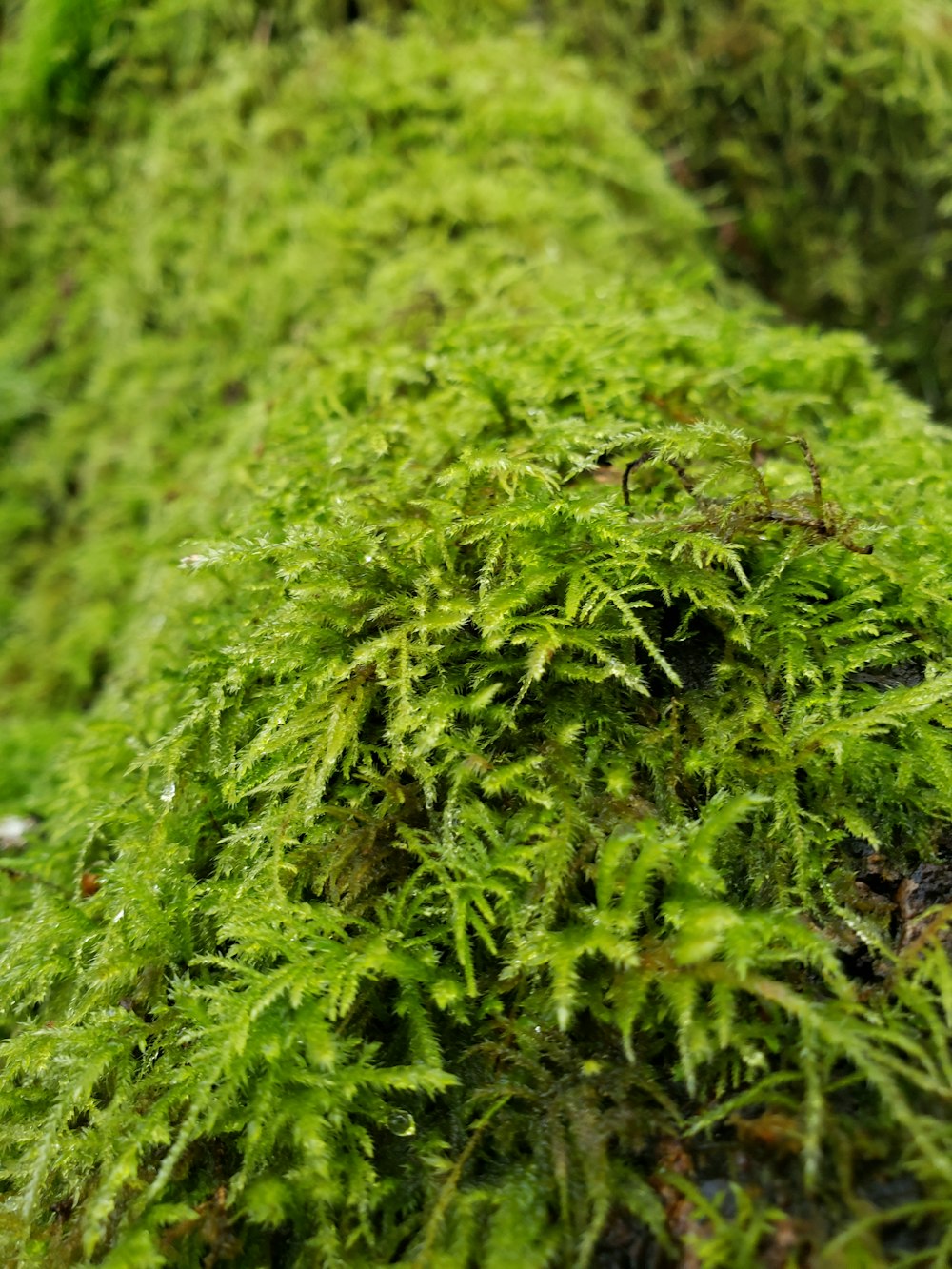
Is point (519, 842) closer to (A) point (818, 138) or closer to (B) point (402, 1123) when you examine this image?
(B) point (402, 1123)

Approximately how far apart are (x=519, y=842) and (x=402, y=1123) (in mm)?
411

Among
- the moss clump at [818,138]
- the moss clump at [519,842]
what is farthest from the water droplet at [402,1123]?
the moss clump at [818,138]

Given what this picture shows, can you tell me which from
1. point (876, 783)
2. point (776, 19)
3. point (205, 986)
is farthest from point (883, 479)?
point (776, 19)

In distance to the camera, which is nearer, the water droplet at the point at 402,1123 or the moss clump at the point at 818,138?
the water droplet at the point at 402,1123

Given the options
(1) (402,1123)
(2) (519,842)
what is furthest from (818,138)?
(1) (402,1123)

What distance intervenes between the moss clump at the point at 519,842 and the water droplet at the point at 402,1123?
19 mm

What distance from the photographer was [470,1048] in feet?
3.82

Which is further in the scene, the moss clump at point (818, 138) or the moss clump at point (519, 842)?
the moss clump at point (818, 138)

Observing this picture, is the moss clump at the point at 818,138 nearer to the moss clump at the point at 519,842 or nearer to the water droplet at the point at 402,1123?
the moss clump at the point at 519,842

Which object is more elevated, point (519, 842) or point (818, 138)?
point (818, 138)

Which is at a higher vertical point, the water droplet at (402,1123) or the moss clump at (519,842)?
the moss clump at (519,842)

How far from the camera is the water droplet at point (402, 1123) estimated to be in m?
1.11

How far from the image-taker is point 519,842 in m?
1.24

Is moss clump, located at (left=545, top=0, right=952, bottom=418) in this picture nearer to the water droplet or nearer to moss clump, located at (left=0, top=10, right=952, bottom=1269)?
moss clump, located at (left=0, top=10, right=952, bottom=1269)
